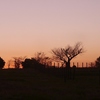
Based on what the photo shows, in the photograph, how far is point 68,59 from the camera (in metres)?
105

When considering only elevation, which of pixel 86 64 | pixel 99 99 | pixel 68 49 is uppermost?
pixel 68 49

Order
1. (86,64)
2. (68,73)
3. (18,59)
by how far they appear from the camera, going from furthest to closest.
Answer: (18,59)
(86,64)
(68,73)

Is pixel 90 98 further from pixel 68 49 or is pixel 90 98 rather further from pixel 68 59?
pixel 68 49

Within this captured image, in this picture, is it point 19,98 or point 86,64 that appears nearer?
point 19,98

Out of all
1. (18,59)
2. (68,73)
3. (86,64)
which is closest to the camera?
(68,73)

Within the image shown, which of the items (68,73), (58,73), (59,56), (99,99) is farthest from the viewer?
(59,56)

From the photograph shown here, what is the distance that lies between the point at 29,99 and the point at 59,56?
9660 centimetres

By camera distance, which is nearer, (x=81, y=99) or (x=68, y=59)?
(x=81, y=99)

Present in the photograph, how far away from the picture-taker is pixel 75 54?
10925 centimetres

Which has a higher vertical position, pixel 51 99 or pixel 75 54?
pixel 75 54

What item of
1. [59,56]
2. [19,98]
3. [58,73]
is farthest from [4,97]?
[59,56]

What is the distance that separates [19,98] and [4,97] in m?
0.93

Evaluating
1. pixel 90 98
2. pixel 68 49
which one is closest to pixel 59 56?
pixel 68 49

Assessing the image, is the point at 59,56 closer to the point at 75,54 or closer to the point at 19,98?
the point at 75,54
